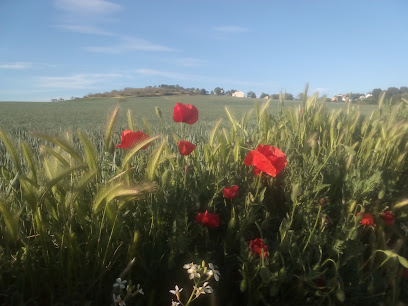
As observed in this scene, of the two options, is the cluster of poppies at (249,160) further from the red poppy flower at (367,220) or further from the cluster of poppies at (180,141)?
the red poppy flower at (367,220)

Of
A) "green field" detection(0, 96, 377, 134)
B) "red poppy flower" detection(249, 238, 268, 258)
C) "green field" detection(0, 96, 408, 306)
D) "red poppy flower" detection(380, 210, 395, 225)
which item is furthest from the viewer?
"green field" detection(0, 96, 377, 134)

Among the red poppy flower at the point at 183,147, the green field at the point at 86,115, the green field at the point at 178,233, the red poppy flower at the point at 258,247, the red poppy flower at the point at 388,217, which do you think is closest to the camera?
the green field at the point at 178,233

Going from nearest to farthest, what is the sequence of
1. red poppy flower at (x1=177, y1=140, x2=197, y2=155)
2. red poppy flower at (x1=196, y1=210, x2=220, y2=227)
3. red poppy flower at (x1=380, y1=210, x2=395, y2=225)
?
red poppy flower at (x1=196, y1=210, x2=220, y2=227) → red poppy flower at (x1=177, y1=140, x2=197, y2=155) → red poppy flower at (x1=380, y1=210, x2=395, y2=225)

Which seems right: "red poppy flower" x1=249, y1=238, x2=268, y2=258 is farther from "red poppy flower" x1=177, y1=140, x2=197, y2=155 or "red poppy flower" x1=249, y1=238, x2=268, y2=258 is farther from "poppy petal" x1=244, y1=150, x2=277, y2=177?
"red poppy flower" x1=177, y1=140, x2=197, y2=155

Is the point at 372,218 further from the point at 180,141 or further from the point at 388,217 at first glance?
the point at 180,141

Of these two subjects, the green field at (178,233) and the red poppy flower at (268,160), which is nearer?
the green field at (178,233)

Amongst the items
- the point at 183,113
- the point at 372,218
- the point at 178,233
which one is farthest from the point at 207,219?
the point at 372,218

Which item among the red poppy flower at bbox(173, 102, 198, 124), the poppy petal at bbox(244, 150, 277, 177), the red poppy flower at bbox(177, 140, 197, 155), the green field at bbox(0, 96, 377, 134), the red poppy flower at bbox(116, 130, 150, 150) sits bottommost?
the green field at bbox(0, 96, 377, 134)

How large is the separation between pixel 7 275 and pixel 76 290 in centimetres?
23

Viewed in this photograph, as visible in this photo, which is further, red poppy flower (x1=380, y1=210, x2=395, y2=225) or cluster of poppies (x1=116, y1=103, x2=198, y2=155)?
red poppy flower (x1=380, y1=210, x2=395, y2=225)

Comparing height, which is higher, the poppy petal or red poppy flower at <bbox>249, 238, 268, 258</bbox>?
the poppy petal

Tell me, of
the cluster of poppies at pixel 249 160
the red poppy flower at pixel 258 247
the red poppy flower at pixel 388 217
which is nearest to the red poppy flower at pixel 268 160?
the cluster of poppies at pixel 249 160

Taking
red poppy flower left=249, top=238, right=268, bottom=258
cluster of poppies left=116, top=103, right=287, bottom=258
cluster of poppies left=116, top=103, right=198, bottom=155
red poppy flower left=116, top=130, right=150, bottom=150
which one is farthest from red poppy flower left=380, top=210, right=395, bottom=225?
red poppy flower left=116, top=130, right=150, bottom=150

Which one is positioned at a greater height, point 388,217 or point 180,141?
point 180,141
